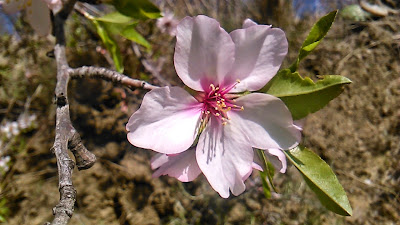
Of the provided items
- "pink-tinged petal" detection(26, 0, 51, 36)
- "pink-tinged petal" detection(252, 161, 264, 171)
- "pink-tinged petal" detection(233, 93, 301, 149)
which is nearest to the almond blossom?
"pink-tinged petal" detection(26, 0, 51, 36)

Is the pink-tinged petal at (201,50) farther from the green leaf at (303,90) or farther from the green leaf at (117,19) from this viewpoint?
the green leaf at (117,19)

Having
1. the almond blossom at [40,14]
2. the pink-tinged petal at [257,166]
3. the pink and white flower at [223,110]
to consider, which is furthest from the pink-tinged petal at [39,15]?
the pink-tinged petal at [257,166]

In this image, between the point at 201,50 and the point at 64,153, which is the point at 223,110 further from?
the point at 64,153

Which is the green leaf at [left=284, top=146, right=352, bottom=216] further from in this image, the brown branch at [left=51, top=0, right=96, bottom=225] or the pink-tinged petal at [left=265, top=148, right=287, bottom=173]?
the brown branch at [left=51, top=0, right=96, bottom=225]

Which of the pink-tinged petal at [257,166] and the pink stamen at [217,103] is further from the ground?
the pink stamen at [217,103]

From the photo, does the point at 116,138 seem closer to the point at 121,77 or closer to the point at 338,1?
the point at 121,77

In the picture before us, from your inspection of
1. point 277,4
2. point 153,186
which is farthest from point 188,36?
point 277,4
